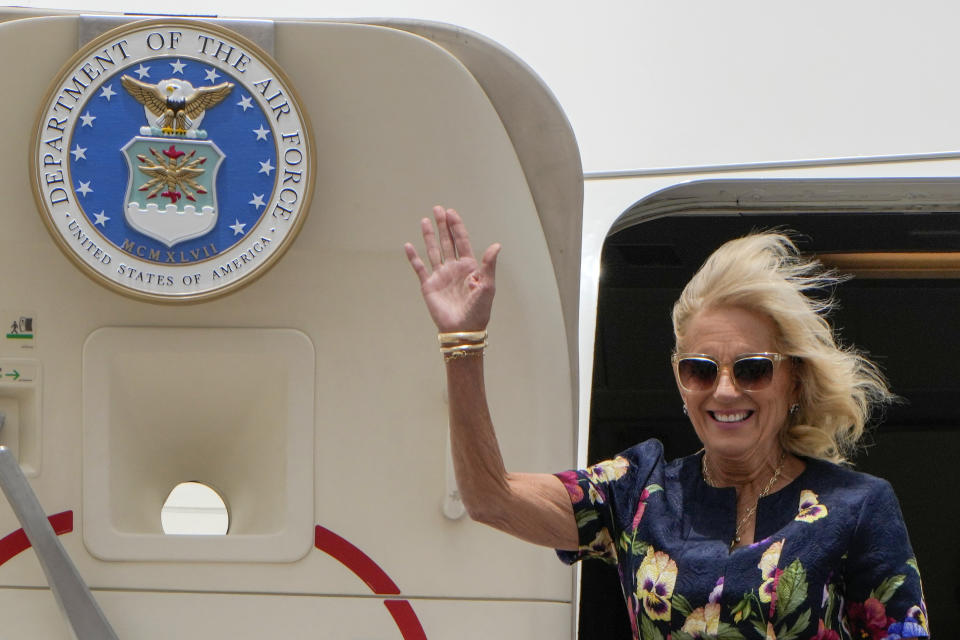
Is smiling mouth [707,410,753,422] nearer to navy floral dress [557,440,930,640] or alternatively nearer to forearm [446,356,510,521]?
navy floral dress [557,440,930,640]

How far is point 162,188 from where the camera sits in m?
2.03

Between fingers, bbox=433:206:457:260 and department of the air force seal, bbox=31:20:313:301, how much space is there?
0.38 meters

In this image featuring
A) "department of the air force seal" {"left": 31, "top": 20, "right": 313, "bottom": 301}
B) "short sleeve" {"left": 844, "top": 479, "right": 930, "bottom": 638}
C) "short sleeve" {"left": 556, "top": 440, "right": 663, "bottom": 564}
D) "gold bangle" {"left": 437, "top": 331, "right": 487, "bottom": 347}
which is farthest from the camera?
"department of the air force seal" {"left": 31, "top": 20, "right": 313, "bottom": 301}

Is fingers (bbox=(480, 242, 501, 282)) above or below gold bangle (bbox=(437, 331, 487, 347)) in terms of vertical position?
above

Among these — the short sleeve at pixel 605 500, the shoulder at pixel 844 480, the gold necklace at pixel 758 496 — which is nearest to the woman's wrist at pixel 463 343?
the short sleeve at pixel 605 500

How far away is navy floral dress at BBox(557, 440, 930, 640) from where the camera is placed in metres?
1.61

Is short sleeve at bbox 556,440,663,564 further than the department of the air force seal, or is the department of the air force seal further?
the department of the air force seal

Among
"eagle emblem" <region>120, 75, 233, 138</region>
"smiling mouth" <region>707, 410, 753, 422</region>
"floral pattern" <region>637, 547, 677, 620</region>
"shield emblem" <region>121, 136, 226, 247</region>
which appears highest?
"eagle emblem" <region>120, 75, 233, 138</region>

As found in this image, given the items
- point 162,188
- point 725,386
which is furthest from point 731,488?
point 162,188

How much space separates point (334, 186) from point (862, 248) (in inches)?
98.3

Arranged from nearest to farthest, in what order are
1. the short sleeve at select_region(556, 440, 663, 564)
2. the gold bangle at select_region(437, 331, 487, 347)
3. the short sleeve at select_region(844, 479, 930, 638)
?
1. the short sleeve at select_region(844, 479, 930, 638)
2. the gold bangle at select_region(437, 331, 487, 347)
3. the short sleeve at select_region(556, 440, 663, 564)

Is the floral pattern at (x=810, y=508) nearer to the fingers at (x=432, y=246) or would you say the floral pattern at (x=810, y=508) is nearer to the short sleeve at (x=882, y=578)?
the short sleeve at (x=882, y=578)

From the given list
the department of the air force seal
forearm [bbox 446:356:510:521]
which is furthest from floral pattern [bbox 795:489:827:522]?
the department of the air force seal

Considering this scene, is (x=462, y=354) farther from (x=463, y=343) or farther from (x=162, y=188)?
(x=162, y=188)
